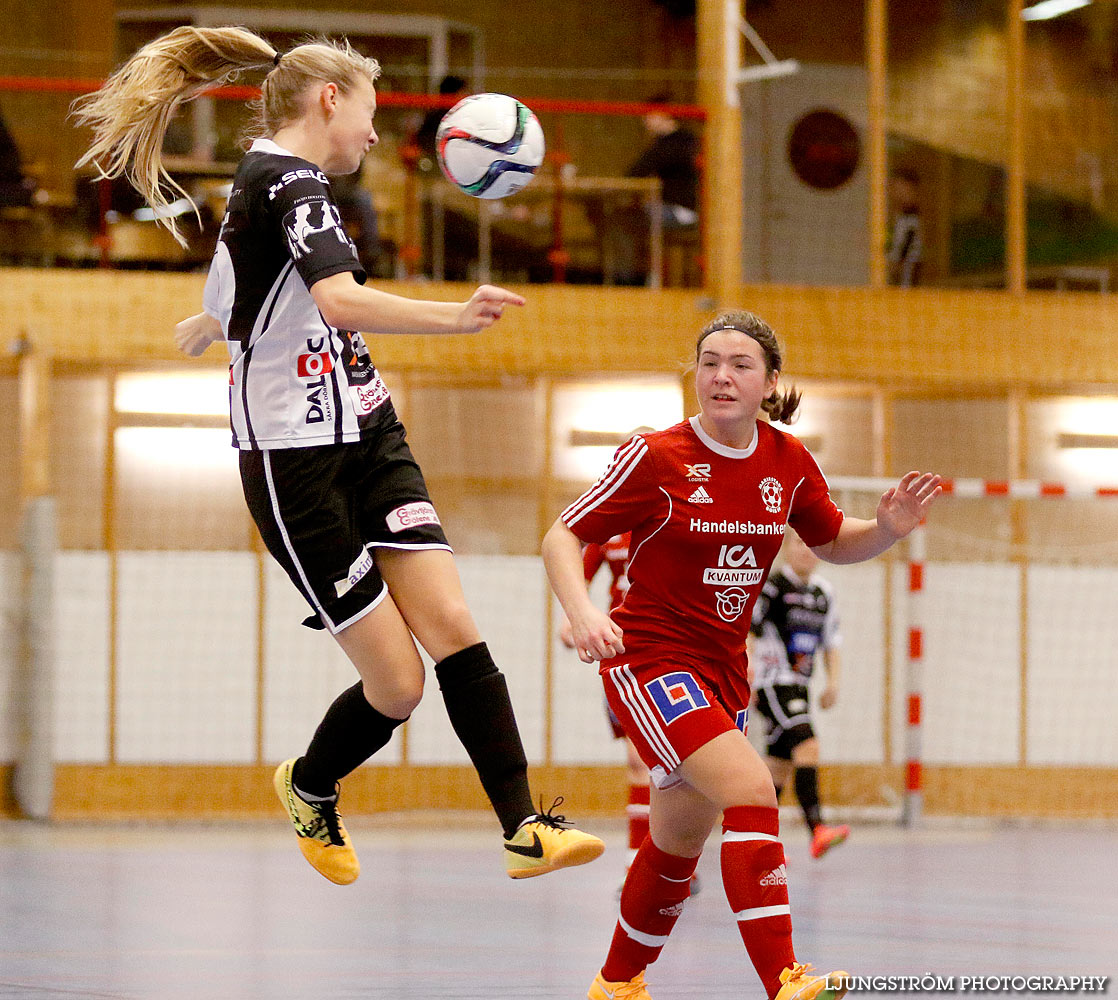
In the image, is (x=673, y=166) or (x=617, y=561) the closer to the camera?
(x=617, y=561)

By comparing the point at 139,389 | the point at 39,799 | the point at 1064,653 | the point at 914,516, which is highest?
the point at 139,389

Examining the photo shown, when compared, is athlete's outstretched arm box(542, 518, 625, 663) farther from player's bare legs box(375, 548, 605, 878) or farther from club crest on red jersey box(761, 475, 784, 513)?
club crest on red jersey box(761, 475, 784, 513)

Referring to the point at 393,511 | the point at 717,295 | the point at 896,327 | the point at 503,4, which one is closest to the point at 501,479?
the point at 717,295

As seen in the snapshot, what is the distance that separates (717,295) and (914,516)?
22.4 ft

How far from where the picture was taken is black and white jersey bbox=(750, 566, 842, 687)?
877 centimetres

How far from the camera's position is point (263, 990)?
486cm

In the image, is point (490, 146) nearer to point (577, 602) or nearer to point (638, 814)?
point (577, 602)

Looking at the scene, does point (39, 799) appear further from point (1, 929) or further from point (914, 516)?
point (914, 516)

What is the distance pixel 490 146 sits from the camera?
3.92 m

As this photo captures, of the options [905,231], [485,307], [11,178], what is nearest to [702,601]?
[485,307]

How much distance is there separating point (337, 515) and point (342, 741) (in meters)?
0.62

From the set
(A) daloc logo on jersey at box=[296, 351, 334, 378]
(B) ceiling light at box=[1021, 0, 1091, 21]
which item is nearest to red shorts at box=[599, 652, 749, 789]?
(A) daloc logo on jersey at box=[296, 351, 334, 378]

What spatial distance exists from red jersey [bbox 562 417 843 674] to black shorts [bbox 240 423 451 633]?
0.56 m

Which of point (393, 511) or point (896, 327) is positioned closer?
point (393, 511)
